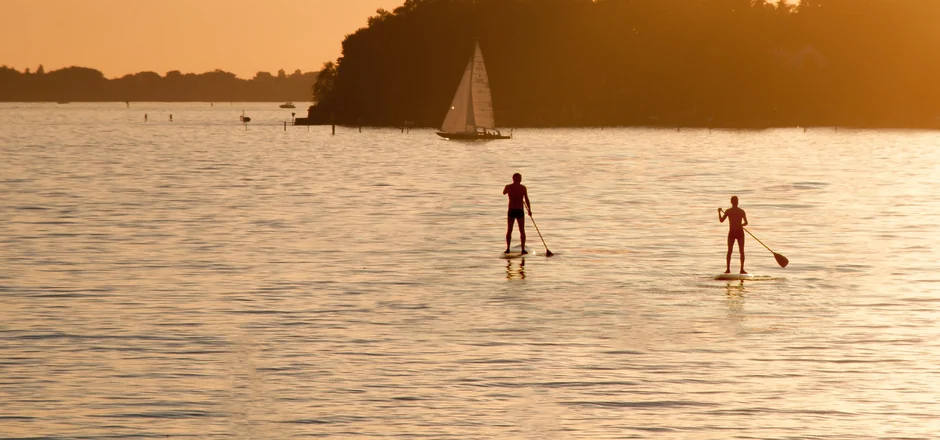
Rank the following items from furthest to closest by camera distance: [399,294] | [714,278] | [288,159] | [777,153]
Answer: [777,153] → [288,159] → [714,278] → [399,294]

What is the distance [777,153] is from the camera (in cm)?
14425

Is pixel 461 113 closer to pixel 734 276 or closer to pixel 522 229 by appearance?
pixel 522 229

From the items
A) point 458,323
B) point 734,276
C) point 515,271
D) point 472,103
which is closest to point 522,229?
point 515,271

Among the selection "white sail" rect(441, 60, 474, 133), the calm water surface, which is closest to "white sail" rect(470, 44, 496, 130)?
"white sail" rect(441, 60, 474, 133)

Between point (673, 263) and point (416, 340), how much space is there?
15.8 m

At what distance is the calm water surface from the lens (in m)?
19.1

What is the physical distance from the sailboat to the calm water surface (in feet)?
269

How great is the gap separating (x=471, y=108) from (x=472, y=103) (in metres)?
1.10

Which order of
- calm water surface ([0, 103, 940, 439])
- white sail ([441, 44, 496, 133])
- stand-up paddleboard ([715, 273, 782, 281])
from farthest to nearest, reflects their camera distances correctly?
white sail ([441, 44, 496, 133]) → stand-up paddleboard ([715, 273, 782, 281]) → calm water surface ([0, 103, 940, 439])

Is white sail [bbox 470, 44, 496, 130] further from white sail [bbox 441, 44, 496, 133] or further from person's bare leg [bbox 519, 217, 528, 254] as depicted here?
person's bare leg [bbox 519, 217, 528, 254]

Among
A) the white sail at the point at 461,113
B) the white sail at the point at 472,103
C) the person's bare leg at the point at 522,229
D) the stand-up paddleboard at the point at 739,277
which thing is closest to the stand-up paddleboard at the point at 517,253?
the person's bare leg at the point at 522,229

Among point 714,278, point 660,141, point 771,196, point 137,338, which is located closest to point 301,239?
point 714,278

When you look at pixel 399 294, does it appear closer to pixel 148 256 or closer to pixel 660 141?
pixel 148 256

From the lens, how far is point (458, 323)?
27.4m
